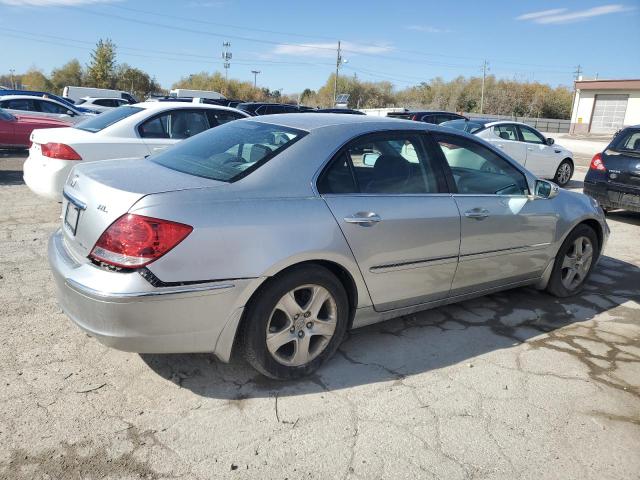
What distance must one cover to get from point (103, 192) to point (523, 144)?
11.0m

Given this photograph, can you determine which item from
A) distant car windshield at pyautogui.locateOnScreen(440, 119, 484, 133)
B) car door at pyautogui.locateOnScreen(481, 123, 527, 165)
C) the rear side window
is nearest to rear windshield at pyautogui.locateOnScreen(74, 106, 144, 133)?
the rear side window

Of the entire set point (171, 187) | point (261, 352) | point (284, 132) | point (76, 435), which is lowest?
point (76, 435)

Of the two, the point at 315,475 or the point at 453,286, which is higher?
the point at 453,286

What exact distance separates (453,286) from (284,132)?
5.40ft

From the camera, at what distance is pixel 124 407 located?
2.82 metres

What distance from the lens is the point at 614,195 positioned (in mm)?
8250

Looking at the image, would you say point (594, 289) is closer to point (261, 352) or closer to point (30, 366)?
point (261, 352)

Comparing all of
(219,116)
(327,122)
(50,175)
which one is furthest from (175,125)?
(327,122)

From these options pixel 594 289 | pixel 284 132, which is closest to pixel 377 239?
pixel 284 132

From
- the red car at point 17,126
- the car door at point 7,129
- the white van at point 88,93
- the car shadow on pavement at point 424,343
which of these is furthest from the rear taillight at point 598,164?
the white van at point 88,93

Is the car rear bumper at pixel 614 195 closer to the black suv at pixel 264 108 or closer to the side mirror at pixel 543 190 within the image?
the side mirror at pixel 543 190

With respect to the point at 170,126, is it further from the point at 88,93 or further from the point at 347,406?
the point at 88,93

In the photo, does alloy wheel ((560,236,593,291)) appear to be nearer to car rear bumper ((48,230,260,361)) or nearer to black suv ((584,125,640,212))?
car rear bumper ((48,230,260,361))

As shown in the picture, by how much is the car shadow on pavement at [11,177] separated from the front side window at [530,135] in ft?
34.4
